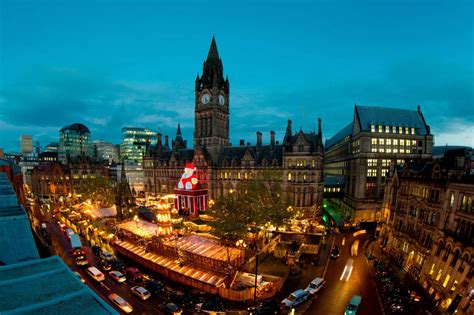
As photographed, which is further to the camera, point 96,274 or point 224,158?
point 224,158

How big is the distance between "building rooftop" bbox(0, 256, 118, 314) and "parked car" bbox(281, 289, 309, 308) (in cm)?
2367

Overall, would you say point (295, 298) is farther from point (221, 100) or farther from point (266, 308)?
point (221, 100)

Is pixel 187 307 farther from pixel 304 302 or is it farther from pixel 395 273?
pixel 395 273

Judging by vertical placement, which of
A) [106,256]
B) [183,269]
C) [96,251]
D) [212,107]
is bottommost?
[96,251]

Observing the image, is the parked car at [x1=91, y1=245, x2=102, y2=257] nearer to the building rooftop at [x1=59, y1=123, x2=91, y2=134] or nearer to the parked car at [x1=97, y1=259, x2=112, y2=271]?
the parked car at [x1=97, y1=259, x2=112, y2=271]

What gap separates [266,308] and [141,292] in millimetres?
15541

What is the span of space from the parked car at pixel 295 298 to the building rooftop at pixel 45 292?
23.7 metres

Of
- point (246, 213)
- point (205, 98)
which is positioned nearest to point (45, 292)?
point (246, 213)

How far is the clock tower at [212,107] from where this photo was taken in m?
73.8

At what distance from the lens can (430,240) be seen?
111ft

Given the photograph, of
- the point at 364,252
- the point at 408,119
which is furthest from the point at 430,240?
the point at 408,119

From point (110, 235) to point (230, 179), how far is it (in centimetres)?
3361

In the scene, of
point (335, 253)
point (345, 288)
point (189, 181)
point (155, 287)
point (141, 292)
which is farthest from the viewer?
point (189, 181)

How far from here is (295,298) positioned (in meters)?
27.2
